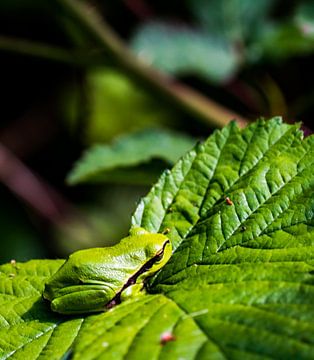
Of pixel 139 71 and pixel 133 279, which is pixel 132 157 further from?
pixel 133 279

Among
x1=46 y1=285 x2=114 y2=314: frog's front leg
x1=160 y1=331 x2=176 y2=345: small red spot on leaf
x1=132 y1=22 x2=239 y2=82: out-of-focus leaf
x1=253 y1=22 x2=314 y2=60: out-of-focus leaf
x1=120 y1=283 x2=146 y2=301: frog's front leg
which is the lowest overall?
x1=160 y1=331 x2=176 y2=345: small red spot on leaf

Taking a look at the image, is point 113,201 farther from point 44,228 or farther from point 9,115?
point 9,115

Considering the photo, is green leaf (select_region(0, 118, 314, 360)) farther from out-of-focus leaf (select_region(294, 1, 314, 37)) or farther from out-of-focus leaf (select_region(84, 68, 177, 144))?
out-of-focus leaf (select_region(84, 68, 177, 144))

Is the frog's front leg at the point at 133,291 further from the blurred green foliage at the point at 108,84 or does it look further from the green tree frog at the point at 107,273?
the blurred green foliage at the point at 108,84

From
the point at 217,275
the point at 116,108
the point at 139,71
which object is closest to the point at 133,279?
the point at 217,275

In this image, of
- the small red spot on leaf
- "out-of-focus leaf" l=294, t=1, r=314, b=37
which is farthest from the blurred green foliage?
the small red spot on leaf

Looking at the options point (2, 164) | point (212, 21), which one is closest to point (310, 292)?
point (212, 21)
